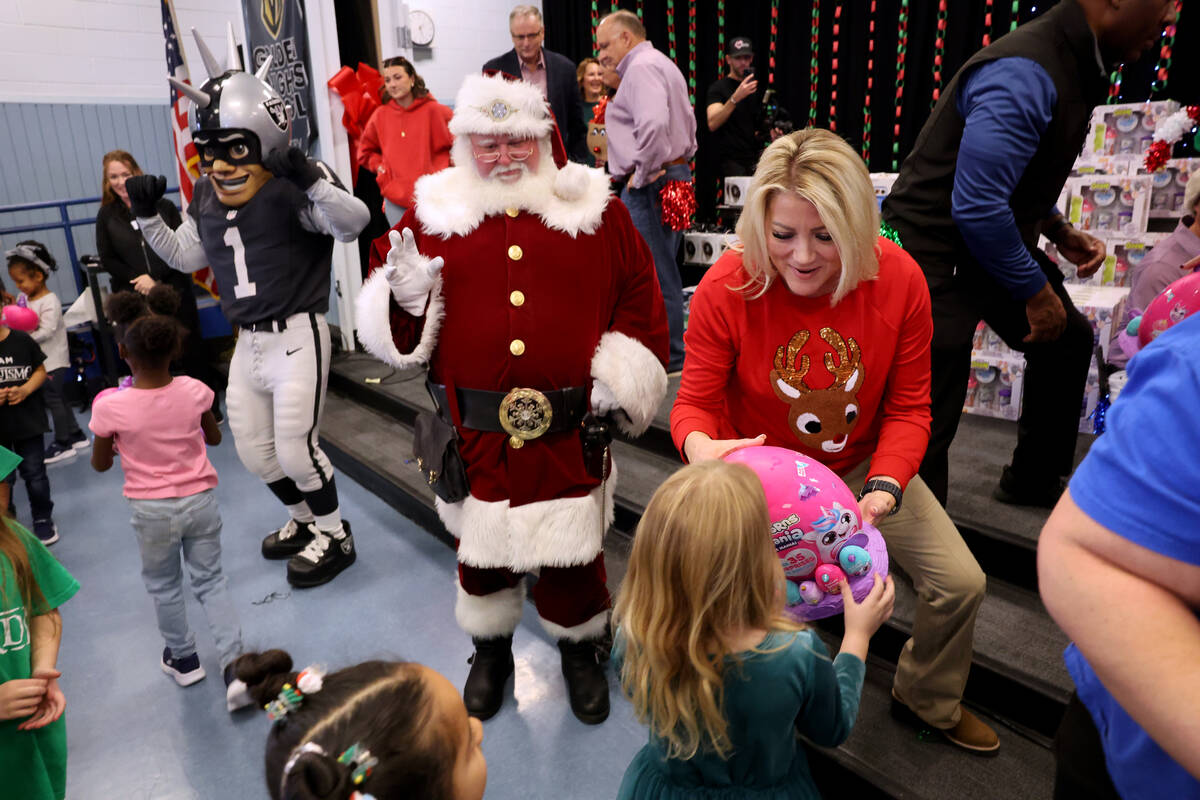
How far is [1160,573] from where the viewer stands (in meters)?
0.62

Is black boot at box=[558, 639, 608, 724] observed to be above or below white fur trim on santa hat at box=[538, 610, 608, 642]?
below

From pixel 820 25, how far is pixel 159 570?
19.9 feet

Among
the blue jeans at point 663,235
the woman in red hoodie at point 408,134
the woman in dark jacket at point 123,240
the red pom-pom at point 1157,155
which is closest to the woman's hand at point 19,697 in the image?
the blue jeans at point 663,235

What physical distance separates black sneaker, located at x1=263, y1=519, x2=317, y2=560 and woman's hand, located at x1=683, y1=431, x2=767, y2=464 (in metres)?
2.21

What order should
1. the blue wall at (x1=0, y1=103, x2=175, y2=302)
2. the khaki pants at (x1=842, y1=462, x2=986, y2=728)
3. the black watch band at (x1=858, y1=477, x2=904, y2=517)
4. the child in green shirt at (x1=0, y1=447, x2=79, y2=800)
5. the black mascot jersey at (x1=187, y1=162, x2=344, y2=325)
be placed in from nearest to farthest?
the child in green shirt at (x1=0, y1=447, x2=79, y2=800) < the black watch band at (x1=858, y1=477, x2=904, y2=517) < the khaki pants at (x1=842, y1=462, x2=986, y2=728) < the black mascot jersey at (x1=187, y1=162, x2=344, y2=325) < the blue wall at (x1=0, y1=103, x2=175, y2=302)

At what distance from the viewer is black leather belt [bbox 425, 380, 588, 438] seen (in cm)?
213

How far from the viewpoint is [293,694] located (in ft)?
3.12

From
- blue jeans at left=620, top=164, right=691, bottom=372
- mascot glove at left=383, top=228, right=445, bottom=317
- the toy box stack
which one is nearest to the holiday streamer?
blue jeans at left=620, top=164, right=691, bottom=372

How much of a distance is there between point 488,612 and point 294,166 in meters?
1.65

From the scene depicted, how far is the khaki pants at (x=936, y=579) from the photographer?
1.70m

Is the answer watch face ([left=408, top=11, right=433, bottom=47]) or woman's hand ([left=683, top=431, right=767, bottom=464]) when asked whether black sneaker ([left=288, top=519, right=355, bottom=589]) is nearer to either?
woman's hand ([left=683, top=431, right=767, bottom=464])

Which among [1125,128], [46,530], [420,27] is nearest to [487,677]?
[46,530]

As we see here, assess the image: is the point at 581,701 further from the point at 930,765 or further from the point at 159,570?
the point at 159,570

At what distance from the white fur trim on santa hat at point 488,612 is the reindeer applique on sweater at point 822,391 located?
1109 millimetres
